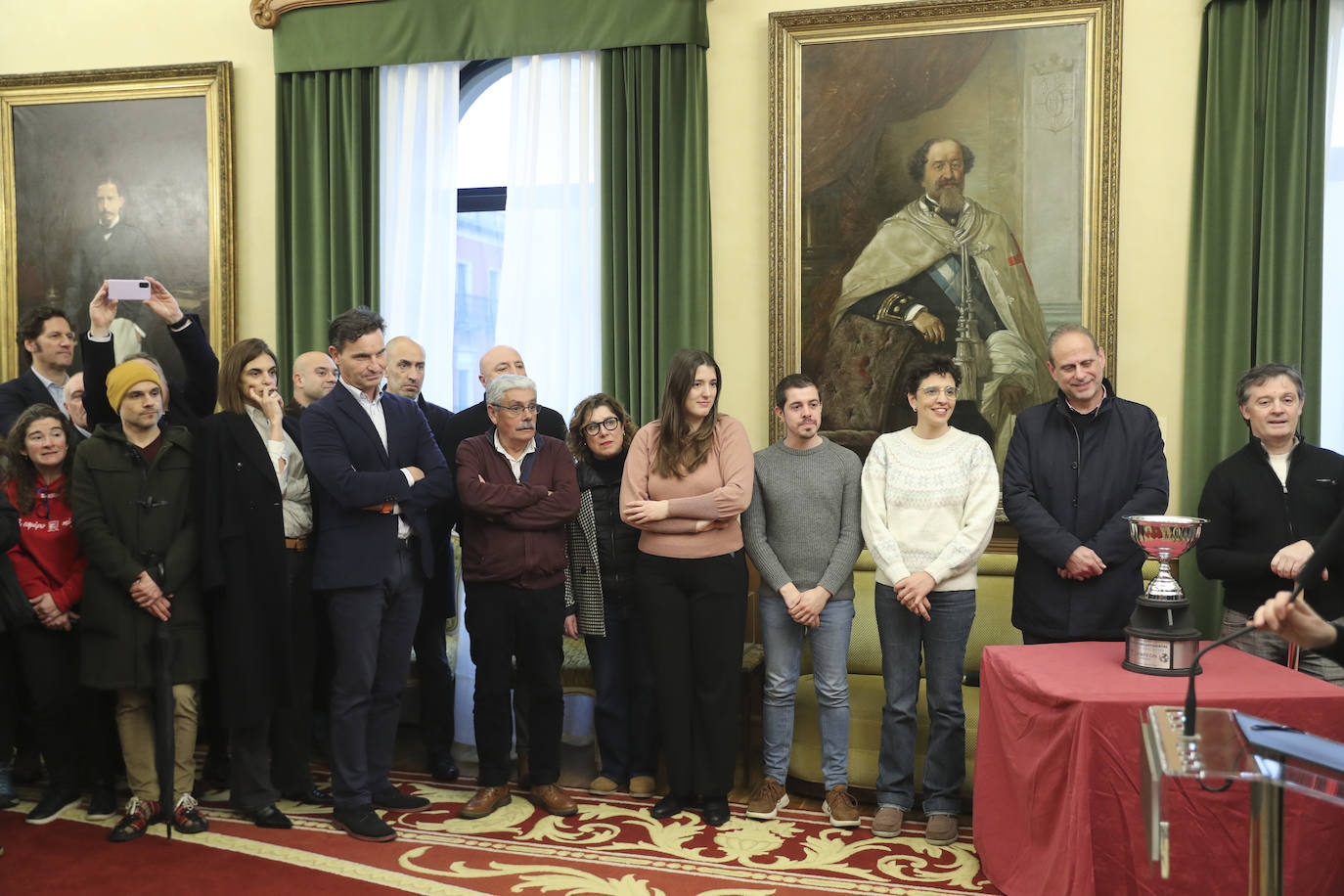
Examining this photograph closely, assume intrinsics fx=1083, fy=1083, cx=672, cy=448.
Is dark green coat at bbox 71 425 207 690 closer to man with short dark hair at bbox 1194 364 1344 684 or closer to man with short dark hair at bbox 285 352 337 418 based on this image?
man with short dark hair at bbox 285 352 337 418

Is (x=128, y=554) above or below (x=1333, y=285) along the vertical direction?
below

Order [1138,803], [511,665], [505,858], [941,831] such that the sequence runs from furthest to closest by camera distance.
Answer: [511,665], [941,831], [505,858], [1138,803]

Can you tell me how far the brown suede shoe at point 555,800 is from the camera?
3.94 m

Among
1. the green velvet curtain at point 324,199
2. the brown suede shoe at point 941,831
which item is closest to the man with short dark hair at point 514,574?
the brown suede shoe at point 941,831

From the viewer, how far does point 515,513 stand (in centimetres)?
383

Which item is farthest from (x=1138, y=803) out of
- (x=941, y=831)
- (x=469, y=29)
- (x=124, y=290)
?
(x=469, y=29)

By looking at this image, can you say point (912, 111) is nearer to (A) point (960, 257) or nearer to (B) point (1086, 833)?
(A) point (960, 257)

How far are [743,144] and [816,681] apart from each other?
272cm

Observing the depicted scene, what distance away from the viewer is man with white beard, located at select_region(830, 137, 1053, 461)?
494cm

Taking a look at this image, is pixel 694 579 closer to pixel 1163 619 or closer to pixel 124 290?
pixel 1163 619

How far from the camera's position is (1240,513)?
370 centimetres

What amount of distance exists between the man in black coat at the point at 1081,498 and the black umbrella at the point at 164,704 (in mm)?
2901

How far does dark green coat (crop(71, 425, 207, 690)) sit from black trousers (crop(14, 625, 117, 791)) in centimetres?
25

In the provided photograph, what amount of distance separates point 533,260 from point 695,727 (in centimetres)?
266
